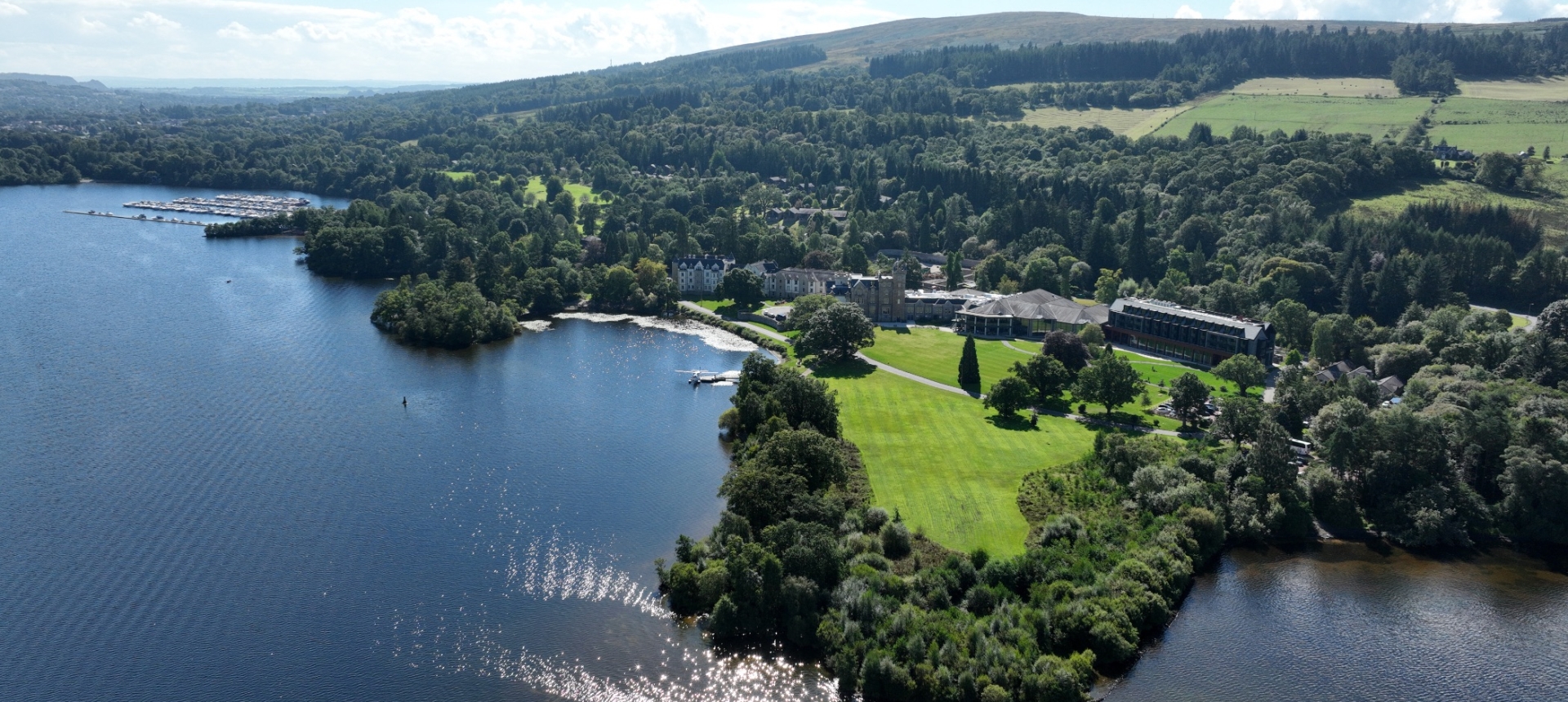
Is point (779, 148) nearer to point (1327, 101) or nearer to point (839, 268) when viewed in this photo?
point (839, 268)

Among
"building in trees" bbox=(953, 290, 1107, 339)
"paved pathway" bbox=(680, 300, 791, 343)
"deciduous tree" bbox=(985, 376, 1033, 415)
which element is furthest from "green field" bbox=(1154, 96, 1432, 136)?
"deciduous tree" bbox=(985, 376, 1033, 415)

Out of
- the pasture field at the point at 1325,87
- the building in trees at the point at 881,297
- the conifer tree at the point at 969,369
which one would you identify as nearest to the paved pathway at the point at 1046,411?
the conifer tree at the point at 969,369

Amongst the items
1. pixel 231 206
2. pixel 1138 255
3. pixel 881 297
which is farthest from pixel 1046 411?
pixel 231 206

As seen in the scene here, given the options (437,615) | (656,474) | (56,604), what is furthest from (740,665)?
(56,604)

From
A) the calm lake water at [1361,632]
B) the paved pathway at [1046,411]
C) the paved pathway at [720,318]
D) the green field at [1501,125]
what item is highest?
the green field at [1501,125]

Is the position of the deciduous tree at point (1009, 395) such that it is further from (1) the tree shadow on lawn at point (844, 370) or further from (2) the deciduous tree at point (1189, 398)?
(1) the tree shadow on lawn at point (844, 370)

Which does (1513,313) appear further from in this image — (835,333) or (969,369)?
(835,333)
